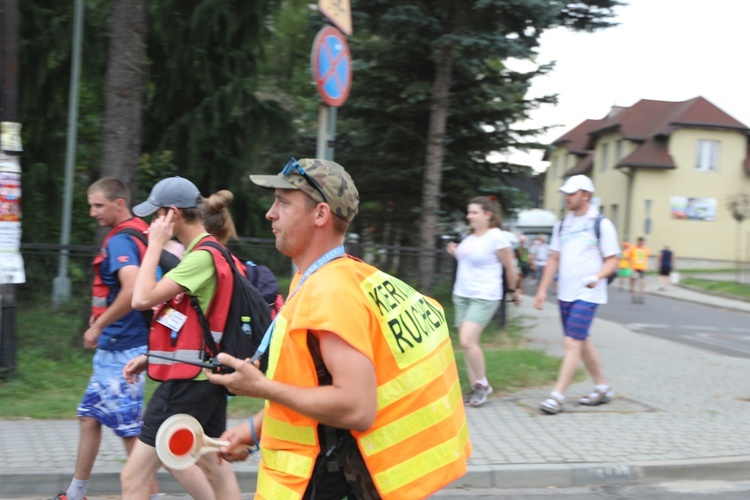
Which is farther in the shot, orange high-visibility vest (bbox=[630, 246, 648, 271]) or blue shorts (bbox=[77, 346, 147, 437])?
orange high-visibility vest (bbox=[630, 246, 648, 271])

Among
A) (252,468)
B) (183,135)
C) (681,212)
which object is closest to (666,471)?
(252,468)

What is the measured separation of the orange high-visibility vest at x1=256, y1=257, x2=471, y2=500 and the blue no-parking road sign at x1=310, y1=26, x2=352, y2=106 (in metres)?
5.23

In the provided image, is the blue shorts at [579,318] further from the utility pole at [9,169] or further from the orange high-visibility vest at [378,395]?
the orange high-visibility vest at [378,395]

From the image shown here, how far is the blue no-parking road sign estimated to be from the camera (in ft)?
23.8

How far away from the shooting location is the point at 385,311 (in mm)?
2271

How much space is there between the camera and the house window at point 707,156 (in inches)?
1715

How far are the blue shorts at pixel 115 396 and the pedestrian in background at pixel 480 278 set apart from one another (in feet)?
11.8

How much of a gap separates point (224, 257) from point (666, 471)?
12.7ft

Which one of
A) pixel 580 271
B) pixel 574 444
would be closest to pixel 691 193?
pixel 580 271

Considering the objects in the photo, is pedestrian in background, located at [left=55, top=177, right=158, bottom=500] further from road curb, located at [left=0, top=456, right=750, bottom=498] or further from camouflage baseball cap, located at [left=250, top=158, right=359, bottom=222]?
camouflage baseball cap, located at [left=250, top=158, right=359, bottom=222]

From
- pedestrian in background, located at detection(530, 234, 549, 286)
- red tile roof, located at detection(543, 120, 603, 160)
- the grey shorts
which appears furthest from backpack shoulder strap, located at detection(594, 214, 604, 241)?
red tile roof, located at detection(543, 120, 603, 160)

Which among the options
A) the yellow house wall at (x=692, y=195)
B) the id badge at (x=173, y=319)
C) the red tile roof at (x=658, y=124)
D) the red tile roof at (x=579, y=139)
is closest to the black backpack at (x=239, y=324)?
the id badge at (x=173, y=319)

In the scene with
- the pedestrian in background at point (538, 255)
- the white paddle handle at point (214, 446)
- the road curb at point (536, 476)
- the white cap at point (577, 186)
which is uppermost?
the white cap at point (577, 186)

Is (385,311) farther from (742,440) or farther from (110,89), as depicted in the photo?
(110,89)
